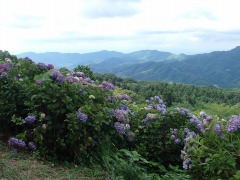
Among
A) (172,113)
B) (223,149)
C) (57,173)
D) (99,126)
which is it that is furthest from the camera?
(172,113)

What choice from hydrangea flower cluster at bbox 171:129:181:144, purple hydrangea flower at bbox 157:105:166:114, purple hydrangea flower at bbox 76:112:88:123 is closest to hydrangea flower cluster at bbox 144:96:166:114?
purple hydrangea flower at bbox 157:105:166:114

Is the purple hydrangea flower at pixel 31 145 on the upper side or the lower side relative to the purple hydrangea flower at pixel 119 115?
lower

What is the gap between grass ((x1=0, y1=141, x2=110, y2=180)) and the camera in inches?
119

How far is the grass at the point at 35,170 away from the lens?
3.02m

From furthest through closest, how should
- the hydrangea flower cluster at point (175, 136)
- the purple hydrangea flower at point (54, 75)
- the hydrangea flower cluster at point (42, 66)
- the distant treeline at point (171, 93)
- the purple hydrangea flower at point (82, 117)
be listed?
the distant treeline at point (171, 93)
the hydrangea flower cluster at point (42, 66)
the hydrangea flower cluster at point (175, 136)
the purple hydrangea flower at point (54, 75)
the purple hydrangea flower at point (82, 117)

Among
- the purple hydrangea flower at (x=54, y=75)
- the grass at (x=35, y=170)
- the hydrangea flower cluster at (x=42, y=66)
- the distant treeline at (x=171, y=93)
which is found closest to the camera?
the grass at (x=35, y=170)

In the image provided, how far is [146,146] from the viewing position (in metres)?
4.28

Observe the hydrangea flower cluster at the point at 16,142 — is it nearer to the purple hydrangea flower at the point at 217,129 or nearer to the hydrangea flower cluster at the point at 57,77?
the hydrangea flower cluster at the point at 57,77

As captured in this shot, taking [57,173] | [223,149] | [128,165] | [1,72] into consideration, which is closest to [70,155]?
[57,173]

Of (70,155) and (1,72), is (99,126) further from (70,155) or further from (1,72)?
(1,72)

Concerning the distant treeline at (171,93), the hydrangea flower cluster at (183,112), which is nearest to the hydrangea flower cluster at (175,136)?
the hydrangea flower cluster at (183,112)

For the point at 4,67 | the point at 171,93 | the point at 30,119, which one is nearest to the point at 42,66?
the point at 4,67

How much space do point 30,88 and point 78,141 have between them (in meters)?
0.85

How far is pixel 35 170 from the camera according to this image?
319cm
